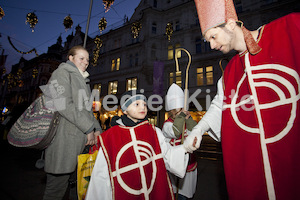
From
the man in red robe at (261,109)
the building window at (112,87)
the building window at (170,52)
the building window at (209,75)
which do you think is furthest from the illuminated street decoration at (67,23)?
the building window at (209,75)

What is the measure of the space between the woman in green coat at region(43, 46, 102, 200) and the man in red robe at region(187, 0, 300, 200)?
1.38m

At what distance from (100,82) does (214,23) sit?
67.3 feet

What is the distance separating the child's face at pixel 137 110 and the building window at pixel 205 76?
12.4 meters

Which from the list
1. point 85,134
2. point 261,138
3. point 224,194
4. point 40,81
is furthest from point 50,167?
point 40,81

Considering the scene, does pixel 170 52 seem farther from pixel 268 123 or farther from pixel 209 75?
pixel 268 123

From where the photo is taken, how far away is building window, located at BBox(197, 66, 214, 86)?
12986 millimetres

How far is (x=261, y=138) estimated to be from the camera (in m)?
1.12

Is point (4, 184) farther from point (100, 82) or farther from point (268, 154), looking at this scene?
point (100, 82)

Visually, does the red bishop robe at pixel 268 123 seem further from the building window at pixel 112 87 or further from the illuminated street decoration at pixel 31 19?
the building window at pixel 112 87

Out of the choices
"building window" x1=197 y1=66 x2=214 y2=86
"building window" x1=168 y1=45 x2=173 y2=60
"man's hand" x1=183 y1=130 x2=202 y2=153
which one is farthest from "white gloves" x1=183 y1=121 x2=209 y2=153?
"building window" x1=168 y1=45 x2=173 y2=60

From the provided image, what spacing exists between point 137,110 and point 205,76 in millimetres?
12726

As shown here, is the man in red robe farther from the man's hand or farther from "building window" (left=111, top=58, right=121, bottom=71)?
"building window" (left=111, top=58, right=121, bottom=71)

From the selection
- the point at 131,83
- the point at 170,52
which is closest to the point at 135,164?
the point at 170,52

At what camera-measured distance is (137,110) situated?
191 cm
